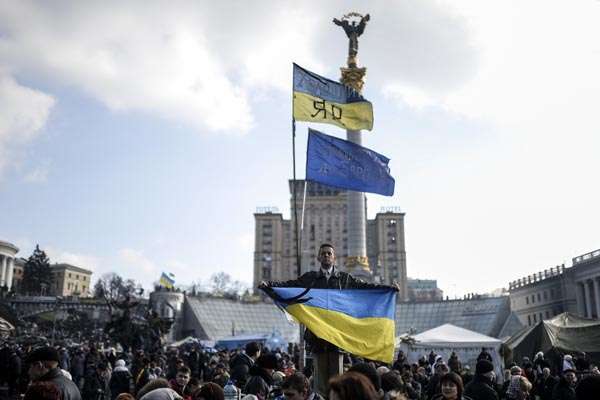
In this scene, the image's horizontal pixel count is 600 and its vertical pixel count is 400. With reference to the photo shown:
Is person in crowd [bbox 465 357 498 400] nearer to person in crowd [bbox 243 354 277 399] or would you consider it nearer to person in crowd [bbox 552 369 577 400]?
person in crowd [bbox 243 354 277 399]

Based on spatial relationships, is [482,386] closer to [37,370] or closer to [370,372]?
[370,372]

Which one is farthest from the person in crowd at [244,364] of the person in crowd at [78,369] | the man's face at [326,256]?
the person in crowd at [78,369]

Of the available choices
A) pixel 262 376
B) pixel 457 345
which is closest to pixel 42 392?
pixel 262 376

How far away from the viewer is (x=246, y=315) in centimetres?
8356

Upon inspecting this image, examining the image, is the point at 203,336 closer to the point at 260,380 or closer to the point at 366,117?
the point at 366,117

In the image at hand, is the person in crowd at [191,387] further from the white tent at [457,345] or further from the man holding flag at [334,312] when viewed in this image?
the white tent at [457,345]

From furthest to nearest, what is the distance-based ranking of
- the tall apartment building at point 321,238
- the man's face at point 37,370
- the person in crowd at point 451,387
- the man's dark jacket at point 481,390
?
the tall apartment building at point 321,238 < the man's dark jacket at point 481,390 < the man's face at point 37,370 < the person in crowd at point 451,387

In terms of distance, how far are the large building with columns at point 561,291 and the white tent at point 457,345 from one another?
4404cm

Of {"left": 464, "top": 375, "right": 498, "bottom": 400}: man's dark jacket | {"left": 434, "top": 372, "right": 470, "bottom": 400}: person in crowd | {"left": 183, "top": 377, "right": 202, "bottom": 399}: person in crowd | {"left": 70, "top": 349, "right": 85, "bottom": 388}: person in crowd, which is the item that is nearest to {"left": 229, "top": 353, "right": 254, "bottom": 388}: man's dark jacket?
{"left": 183, "top": 377, "right": 202, "bottom": 399}: person in crowd

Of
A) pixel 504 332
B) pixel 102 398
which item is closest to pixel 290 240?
pixel 504 332

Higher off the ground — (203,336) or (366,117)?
(366,117)

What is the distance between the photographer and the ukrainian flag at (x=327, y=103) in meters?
14.4

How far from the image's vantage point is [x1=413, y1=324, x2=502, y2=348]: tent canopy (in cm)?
2580

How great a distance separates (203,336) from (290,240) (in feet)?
244
